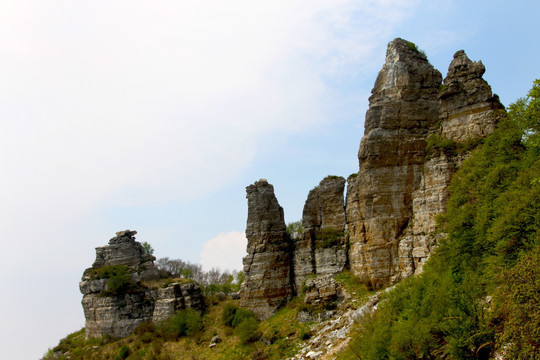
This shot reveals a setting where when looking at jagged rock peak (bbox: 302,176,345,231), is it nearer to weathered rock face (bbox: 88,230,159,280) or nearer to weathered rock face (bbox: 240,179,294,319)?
weathered rock face (bbox: 240,179,294,319)

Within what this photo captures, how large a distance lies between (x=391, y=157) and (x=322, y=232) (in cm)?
964

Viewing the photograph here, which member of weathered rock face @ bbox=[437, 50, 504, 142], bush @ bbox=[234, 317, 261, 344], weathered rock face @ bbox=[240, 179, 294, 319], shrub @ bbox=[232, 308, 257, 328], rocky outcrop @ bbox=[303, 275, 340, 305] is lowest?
bush @ bbox=[234, 317, 261, 344]

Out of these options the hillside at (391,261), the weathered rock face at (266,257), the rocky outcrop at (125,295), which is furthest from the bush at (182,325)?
the weathered rock face at (266,257)

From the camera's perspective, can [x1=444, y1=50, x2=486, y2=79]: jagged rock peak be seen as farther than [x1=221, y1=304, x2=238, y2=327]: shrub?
No

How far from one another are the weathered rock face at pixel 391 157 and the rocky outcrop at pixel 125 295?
1923 centimetres

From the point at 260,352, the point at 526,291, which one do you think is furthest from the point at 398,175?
the point at 526,291

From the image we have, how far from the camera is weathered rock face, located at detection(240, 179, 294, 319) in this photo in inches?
1638

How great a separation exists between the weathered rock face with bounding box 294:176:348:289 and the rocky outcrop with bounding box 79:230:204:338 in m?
12.7

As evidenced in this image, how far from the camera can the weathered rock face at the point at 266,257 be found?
1638 inches

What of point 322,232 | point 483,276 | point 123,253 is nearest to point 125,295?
point 123,253

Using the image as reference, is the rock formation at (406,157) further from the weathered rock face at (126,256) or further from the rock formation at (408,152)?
the weathered rock face at (126,256)

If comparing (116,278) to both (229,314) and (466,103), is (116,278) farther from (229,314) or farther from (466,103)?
(466,103)

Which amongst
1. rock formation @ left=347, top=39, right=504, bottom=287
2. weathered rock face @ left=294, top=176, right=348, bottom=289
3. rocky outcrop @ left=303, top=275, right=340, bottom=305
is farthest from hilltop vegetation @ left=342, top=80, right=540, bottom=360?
weathered rock face @ left=294, top=176, right=348, bottom=289

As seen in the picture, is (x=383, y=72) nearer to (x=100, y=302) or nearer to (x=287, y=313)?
→ (x=287, y=313)
